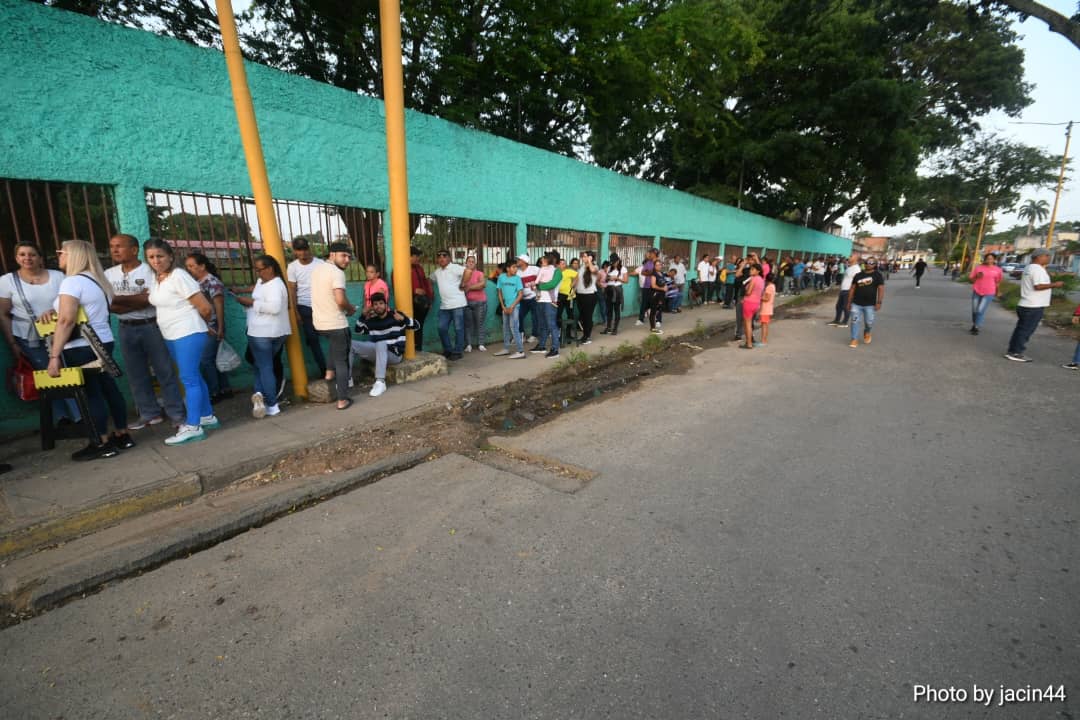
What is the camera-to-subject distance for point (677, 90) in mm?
14820

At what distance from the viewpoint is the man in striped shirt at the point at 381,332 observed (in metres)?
5.33

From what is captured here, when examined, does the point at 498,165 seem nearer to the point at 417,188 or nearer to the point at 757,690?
the point at 417,188

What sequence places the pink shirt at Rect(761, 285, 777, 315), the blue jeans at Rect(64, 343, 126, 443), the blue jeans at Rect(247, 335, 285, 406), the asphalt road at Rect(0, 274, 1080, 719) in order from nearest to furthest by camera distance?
the asphalt road at Rect(0, 274, 1080, 719)
the blue jeans at Rect(64, 343, 126, 443)
the blue jeans at Rect(247, 335, 285, 406)
the pink shirt at Rect(761, 285, 777, 315)

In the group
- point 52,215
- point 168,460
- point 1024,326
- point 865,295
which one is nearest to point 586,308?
point 865,295

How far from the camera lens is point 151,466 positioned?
11.6 ft

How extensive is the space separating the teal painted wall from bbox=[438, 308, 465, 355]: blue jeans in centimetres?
48

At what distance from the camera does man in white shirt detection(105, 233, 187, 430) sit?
3.86 m

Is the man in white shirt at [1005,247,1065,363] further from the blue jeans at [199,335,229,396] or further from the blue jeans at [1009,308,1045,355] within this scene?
the blue jeans at [199,335,229,396]

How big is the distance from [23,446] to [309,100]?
14.7 ft

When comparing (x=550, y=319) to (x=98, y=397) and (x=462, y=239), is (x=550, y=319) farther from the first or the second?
(x=98, y=397)

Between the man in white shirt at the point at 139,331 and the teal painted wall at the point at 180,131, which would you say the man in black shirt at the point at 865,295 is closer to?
the teal painted wall at the point at 180,131

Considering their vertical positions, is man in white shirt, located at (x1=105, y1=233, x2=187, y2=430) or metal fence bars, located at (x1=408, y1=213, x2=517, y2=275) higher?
metal fence bars, located at (x1=408, y1=213, x2=517, y2=275)

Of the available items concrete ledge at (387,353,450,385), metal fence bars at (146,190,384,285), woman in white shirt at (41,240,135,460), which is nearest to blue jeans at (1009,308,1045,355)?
concrete ledge at (387,353,450,385)

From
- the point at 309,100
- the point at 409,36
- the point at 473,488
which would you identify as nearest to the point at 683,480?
the point at 473,488
